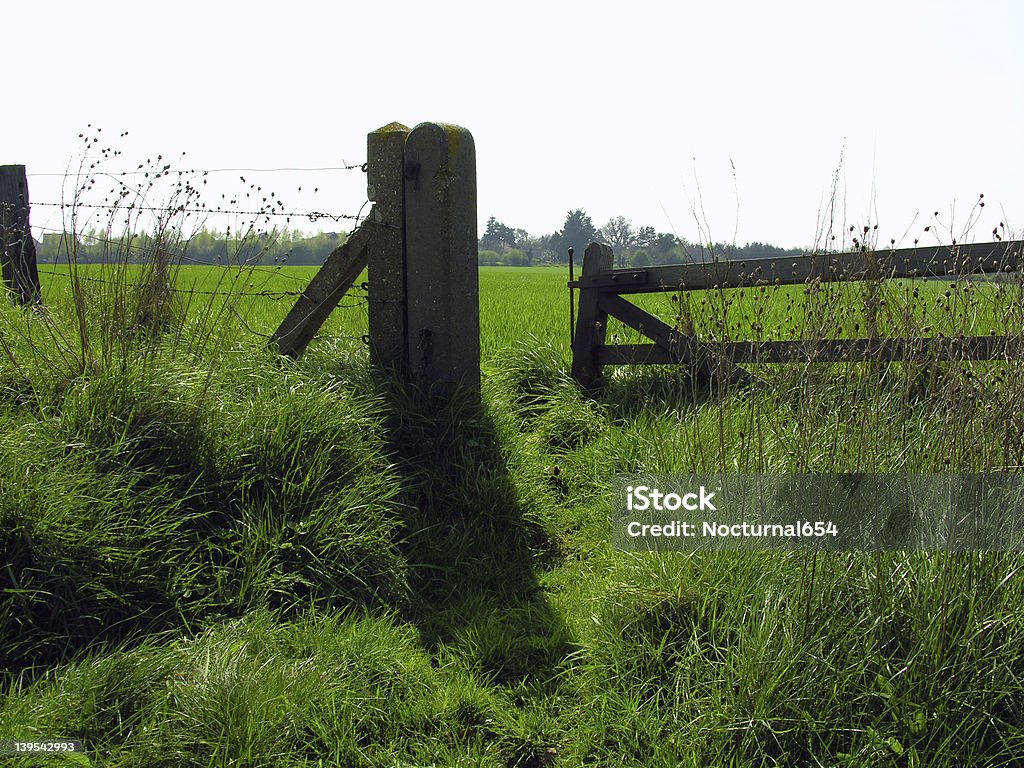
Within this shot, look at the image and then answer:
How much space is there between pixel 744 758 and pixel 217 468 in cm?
261

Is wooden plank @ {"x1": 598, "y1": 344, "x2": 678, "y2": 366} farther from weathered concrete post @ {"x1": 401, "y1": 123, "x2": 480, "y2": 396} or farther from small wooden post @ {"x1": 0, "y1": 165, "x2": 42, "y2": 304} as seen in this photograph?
small wooden post @ {"x1": 0, "y1": 165, "x2": 42, "y2": 304}

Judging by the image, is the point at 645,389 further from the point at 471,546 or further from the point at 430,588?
the point at 430,588

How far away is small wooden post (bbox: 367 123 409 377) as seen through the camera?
5020mm

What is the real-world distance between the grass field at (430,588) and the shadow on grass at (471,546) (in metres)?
0.02

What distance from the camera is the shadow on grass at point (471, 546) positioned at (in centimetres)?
343

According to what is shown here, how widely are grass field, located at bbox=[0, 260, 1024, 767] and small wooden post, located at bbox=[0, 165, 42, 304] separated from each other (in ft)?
3.89

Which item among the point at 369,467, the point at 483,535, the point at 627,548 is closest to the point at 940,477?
the point at 627,548

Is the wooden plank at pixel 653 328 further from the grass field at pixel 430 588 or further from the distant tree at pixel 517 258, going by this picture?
the distant tree at pixel 517 258

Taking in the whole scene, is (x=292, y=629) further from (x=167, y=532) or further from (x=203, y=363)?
(x=203, y=363)

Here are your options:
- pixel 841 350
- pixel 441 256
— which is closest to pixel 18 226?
pixel 441 256

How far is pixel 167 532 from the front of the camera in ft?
11.2

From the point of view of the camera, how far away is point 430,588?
3936 millimetres

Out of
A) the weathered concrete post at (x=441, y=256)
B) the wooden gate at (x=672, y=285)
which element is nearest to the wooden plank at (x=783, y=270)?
the wooden gate at (x=672, y=285)

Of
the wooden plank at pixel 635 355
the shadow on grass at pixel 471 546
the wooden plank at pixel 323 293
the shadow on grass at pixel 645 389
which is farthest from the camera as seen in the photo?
the wooden plank at pixel 635 355
